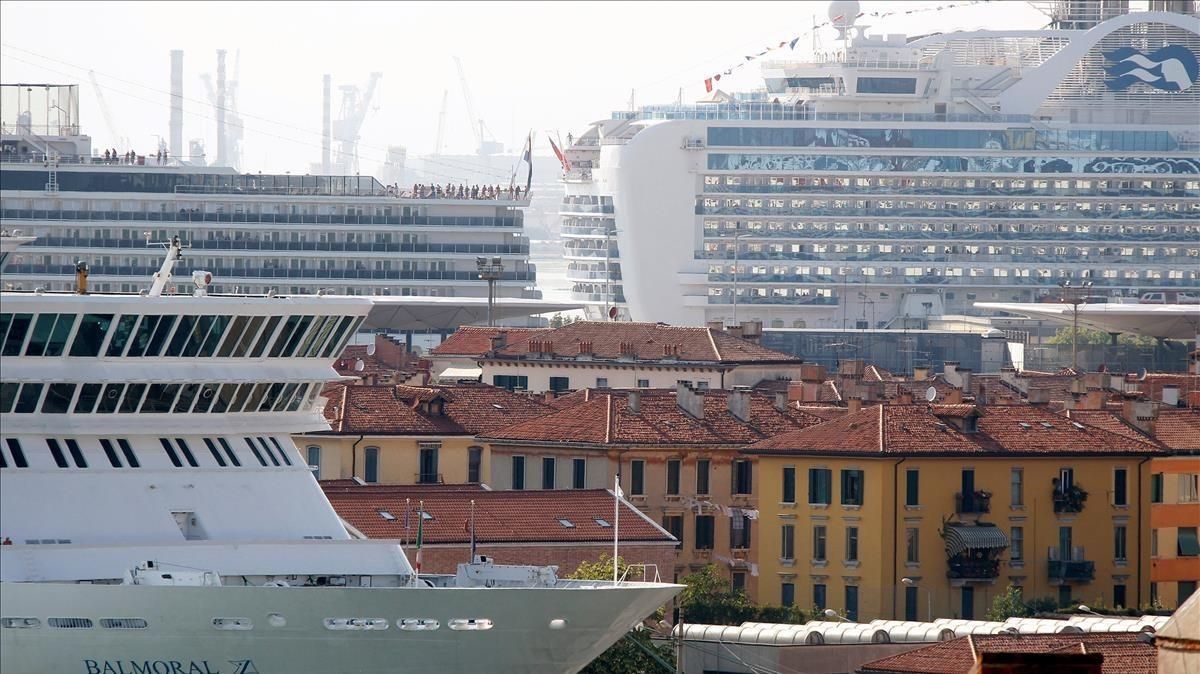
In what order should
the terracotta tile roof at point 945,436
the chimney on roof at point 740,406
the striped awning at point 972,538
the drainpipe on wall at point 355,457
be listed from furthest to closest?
the chimney on roof at point 740,406
the drainpipe on wall at point 355,457
the terracotta tile roof at point 945,436
the striped awning at point 972,538

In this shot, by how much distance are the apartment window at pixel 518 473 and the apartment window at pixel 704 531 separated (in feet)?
12.3

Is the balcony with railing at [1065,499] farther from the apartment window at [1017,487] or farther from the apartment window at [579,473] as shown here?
the apartment window at [579,473]

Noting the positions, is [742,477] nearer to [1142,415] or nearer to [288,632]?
[1142,415]

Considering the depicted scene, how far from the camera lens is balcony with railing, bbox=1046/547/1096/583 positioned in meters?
69.8

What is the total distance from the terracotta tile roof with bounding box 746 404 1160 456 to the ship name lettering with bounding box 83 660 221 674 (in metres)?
31.6

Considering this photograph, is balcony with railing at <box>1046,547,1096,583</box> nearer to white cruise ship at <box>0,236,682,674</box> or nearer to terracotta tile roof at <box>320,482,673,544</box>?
terracotta tile roof at <box>320,482,673,544</box>

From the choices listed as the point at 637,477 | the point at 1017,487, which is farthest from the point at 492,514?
the point at 1017,487

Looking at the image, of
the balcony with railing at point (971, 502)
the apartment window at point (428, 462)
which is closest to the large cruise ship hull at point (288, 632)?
the balcony with railing at point (971, 502)

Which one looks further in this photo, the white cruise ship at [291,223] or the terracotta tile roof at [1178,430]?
the white cruise ship at [291,223]

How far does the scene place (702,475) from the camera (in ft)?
237

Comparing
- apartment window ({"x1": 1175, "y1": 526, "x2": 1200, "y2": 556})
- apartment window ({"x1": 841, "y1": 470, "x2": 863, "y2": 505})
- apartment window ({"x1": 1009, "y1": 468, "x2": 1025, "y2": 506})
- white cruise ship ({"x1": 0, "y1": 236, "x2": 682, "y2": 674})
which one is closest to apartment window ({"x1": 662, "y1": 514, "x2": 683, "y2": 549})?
apartment window ({"x1": 841, "y1": 470, "x2": 863, "y2": 505})

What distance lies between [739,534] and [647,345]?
32.5 meters

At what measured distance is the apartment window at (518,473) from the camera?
238 ft

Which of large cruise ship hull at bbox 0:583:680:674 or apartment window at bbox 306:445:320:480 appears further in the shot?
apartment window at bbox 306:445:320:480
